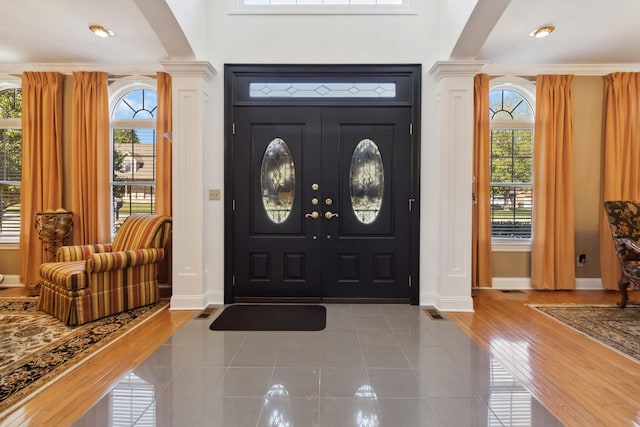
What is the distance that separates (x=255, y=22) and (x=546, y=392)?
4182mm

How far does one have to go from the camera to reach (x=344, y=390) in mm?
2010

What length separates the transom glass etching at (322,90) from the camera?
3799 millimetres

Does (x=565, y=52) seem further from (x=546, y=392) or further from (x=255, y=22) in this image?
(x=546, y=392)

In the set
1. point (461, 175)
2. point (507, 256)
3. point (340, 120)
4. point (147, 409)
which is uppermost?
point (340, 120)

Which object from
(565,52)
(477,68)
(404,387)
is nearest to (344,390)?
(404,387)

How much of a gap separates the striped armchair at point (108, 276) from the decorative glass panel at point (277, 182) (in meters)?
1.19

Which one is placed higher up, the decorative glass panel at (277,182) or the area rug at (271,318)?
the decorative glass panel at (277,182)

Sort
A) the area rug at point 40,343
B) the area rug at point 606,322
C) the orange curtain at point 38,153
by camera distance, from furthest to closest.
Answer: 1. the orange curtain at point 38,153
2. the area rug at point 606,322
3. the area rug at point 40,343

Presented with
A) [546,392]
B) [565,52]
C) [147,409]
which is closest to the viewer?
[147,409]

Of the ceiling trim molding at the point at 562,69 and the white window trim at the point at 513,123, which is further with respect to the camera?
the white window trim at the point at 513,123

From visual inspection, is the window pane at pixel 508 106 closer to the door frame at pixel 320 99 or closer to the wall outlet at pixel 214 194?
the door frame at pixel 320 99

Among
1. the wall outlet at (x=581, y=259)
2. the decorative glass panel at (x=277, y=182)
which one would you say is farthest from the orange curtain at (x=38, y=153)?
the wall outlet at (x=581, y=259)

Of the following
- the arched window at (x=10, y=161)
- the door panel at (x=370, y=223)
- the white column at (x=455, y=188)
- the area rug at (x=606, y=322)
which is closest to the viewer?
the area rug at (x=606, y=322)

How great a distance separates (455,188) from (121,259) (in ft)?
11.4
